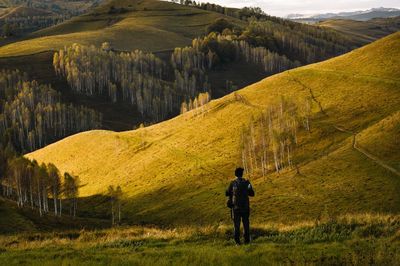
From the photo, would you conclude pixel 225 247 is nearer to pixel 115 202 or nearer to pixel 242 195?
pixel 242 195

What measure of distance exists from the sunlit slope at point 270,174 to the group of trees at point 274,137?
2844 mm

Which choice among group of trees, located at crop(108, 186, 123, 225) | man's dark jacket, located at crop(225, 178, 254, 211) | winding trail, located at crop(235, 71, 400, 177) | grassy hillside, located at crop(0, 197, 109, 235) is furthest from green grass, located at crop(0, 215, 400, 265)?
group of trees, located at crop(108, 186, 123, 225)

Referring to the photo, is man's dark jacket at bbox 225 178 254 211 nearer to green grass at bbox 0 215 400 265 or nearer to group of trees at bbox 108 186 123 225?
green grass at bbox 0 215 400 265

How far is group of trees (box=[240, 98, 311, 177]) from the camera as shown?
10630 cm

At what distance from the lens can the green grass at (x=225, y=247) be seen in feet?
60.4

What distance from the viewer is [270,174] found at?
103 m

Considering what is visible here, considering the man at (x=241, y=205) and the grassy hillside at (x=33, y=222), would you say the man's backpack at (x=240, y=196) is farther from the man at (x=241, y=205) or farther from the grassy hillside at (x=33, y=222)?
the grassy hillside at (x=33, y=222)

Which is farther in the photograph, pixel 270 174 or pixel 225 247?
pixel 270 174

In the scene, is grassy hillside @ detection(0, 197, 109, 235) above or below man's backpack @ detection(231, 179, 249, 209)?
below

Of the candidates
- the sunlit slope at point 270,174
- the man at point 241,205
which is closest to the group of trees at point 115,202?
the sunlit slope at point 270,174

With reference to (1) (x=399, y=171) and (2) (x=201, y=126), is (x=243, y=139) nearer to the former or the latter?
(2) (x=201, y=126)

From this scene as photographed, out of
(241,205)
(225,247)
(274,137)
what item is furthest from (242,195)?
(274,137)

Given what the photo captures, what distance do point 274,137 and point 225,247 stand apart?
86550 mm

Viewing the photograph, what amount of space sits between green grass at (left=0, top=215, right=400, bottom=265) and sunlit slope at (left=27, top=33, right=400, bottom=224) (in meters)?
53.0
